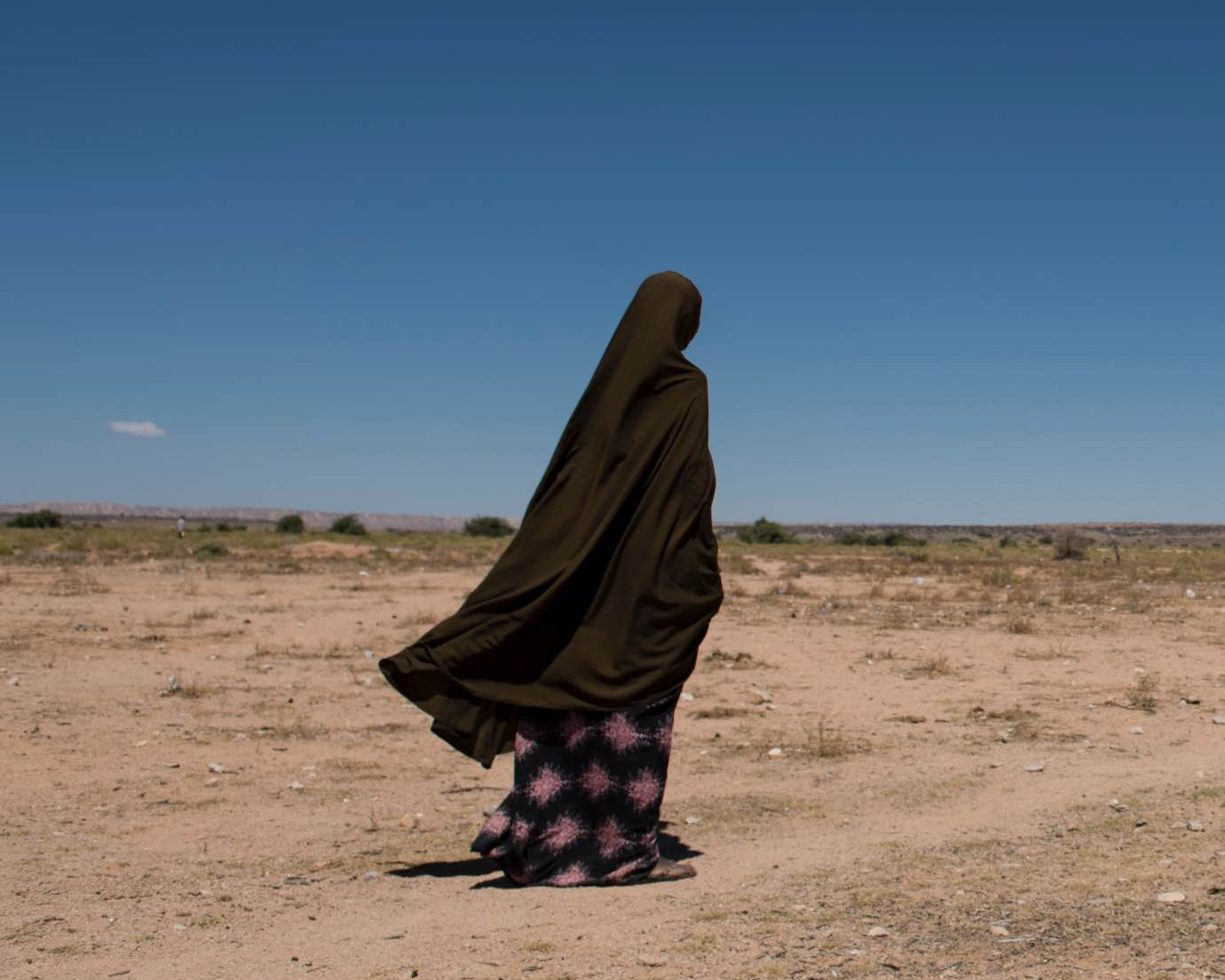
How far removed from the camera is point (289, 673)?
1202 cm

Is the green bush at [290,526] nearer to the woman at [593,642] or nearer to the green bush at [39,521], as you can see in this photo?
the green bush at [39,521]

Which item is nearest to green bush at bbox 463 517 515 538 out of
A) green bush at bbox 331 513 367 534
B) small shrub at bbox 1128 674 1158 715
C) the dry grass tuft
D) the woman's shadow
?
green bush at bbox 331 513 367 534

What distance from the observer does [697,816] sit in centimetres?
663

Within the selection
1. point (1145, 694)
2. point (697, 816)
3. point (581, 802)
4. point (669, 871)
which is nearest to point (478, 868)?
point (581, 802)

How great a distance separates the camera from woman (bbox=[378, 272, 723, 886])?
16.8 ft

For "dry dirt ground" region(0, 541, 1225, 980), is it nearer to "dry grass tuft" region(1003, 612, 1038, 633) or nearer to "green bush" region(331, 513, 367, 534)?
"dry grass tuft" region(1003, 612, 1038, 633)

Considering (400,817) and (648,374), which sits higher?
(648,374)

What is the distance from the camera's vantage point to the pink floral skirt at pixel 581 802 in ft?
16.8

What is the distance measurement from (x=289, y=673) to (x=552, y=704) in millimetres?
7633

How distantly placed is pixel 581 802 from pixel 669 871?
0.50m

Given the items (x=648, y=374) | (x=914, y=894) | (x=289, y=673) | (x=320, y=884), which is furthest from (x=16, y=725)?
(x=914, y=894)

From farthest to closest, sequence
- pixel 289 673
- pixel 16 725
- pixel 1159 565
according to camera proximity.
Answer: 1. pixel 1159 565
2. pixel 289 673
3. pixel 16 725

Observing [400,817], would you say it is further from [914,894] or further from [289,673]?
[289,673]

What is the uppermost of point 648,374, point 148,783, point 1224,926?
point 648,374
